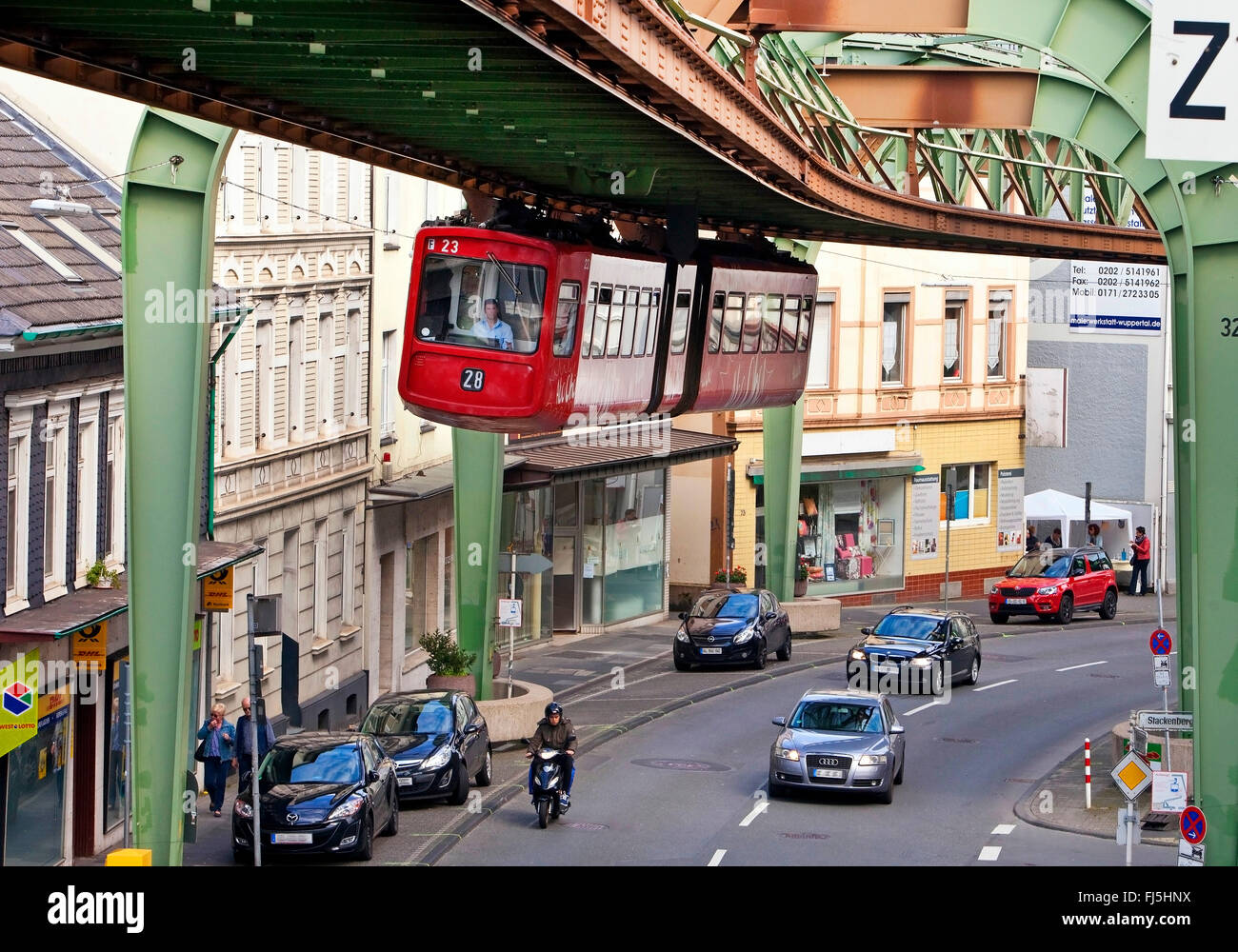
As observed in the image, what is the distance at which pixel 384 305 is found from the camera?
Answer: 130ft

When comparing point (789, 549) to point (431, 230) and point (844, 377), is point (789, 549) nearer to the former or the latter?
point (844, 377)

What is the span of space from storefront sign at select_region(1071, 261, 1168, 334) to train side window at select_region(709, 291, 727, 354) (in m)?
21.9

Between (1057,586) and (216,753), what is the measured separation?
29.3 m

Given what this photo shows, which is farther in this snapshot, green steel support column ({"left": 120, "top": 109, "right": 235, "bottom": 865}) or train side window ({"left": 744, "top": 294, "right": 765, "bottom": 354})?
train side window ({"left": 744, "top": 294, "right": 765, "bottom": 354})

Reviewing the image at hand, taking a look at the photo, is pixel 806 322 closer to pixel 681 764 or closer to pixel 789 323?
pixel 789 323

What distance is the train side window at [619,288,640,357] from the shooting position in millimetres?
24641

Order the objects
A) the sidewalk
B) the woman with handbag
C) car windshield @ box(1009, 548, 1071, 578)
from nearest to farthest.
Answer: the sidewalk < the woman with handbag < car windshield @ box(1009, 548, 1071, 578)

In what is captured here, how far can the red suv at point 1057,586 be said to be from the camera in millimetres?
50688

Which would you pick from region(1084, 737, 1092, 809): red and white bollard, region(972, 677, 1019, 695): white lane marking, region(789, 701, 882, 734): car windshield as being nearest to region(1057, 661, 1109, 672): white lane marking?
region(972, 677, 1019, 695): white lane marking

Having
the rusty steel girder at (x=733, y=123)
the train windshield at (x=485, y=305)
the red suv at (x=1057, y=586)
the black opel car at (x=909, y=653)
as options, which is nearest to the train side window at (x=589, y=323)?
the train windshield at (x=485, y=305)

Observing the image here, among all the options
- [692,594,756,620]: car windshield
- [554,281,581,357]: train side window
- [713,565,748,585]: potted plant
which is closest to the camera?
[554,281,581,357]: train side window

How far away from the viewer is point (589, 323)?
23203 mm

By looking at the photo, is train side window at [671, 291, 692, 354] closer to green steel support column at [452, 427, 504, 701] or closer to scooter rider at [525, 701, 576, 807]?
scooter rider at [525, 701, 576, 807]

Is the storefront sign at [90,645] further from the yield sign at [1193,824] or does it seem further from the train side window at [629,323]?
the yield sign at [1193,824]
